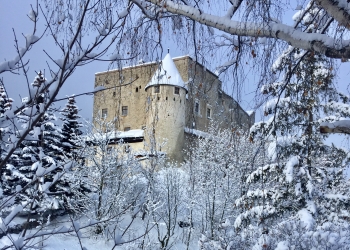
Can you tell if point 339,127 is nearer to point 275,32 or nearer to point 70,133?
point 275,32

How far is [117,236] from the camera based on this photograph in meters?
1.97

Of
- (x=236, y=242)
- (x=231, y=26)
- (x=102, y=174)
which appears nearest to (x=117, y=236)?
(x=231, y=26)

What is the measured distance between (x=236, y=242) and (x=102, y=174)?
10022 mm

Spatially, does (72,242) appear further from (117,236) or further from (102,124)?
(117,236)

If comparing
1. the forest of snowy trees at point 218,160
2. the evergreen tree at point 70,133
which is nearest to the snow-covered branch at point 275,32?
the forest of snowy trees at point 218,160

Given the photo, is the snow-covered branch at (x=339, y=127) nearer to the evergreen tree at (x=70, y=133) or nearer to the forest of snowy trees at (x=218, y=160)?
the forest of snowy trees at (x=218, y=160)

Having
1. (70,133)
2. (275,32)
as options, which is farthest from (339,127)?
(70,133)

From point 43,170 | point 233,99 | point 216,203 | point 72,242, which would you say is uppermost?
point 233,99

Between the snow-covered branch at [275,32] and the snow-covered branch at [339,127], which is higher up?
the snow-covered branch at [275,32]

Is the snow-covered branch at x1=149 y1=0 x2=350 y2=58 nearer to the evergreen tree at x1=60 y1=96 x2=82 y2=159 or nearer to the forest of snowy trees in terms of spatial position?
the forest of snowy trees

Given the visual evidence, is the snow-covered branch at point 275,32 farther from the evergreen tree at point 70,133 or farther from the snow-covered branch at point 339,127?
the evergreen tree at point 70,133

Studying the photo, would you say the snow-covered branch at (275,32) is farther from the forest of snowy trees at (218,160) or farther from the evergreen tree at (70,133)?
the evergreen tree at (70,133)

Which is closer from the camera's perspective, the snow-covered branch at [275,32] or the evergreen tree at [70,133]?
the snow-covered branch at [275,32]

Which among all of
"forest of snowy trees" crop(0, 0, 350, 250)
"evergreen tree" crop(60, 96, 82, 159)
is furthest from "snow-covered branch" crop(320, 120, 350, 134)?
"evergreen tree" crop(60, 96, 82, 159)
